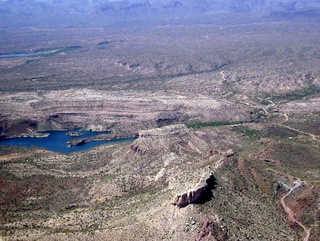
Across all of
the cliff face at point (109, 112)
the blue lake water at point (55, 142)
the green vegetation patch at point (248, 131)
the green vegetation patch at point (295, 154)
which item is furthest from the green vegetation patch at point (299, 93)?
the blue lake water at point (55, 142)

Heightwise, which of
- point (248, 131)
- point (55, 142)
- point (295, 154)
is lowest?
point (55, 142)

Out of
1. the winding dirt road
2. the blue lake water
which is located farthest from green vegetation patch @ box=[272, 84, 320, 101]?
the winding dirt road

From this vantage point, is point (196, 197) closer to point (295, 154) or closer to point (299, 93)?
point (295, 154)

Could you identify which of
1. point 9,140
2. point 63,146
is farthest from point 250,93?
point 9,140

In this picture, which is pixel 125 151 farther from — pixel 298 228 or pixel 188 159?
pixel 298 228

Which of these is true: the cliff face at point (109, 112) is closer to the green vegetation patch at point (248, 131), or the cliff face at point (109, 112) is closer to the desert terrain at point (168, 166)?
the desert terrain at point (168, 166)

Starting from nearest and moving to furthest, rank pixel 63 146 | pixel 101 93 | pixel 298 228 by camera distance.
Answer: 1. pixel 298 228
2. pixel 63 146
3. pixel 101 93

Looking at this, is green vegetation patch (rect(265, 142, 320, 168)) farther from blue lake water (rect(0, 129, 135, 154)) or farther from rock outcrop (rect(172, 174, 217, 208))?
blue lake water (rect(0, 129, 135, 154))

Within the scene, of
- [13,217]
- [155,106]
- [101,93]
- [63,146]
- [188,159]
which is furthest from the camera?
[101,93]

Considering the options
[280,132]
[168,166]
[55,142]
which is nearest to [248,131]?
[280,132]

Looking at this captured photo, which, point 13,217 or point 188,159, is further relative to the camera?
point 188,159

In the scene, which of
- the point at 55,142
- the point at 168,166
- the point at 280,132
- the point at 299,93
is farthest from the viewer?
the point at 299,93
